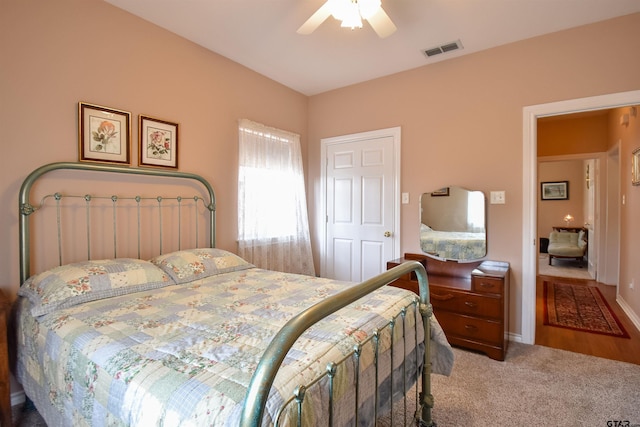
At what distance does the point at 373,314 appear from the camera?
1458 millimetres

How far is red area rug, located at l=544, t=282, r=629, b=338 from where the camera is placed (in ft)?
10.4

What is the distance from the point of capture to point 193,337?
4.14ft

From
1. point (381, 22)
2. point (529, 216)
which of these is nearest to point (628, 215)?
point (529, 216)

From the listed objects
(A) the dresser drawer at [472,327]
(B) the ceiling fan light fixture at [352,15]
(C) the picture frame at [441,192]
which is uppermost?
(B) the ceiling fan light fixture at [352,15]

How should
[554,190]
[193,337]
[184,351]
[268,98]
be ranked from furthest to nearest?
1. [554,190]
2. [268,98]
3. [193,337]
4. [184,351]

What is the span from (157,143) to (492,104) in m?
3.01

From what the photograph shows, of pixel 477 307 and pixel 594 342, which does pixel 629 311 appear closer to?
pixel 594 342

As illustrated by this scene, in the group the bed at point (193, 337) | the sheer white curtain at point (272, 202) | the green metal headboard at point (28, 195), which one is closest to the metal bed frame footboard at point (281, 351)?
the bed at point (193, 337)

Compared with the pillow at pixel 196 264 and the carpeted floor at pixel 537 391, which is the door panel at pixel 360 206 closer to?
the carpeted floor at pixel 537 391

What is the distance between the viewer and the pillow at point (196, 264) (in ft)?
7.30

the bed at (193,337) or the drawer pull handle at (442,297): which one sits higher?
the bed at (193,337)

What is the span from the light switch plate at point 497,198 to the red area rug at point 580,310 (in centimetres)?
149

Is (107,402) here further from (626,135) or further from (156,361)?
(626,135)

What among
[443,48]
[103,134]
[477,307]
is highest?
[443,48]
